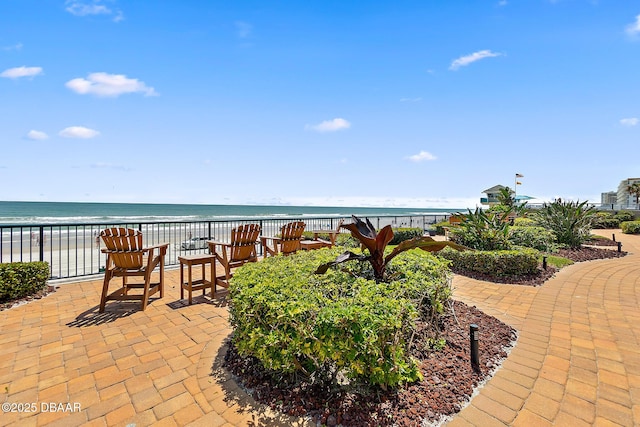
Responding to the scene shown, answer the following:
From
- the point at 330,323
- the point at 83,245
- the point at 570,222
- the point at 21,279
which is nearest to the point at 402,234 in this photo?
the point at 570,222

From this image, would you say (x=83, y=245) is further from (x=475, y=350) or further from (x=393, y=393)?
(x=475, y=350)

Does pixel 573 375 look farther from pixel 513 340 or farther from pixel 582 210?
pixel 582 210

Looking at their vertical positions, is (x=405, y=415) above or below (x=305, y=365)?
below

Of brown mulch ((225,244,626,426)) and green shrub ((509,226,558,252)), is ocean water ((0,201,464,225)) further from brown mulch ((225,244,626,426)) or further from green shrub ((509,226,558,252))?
brown mulch ((225,244,626,426))

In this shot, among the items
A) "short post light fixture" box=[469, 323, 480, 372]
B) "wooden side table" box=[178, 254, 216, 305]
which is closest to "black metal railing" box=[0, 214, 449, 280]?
"wooden side table" box=[178, 254, 216, 305]

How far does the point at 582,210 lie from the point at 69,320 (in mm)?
11288

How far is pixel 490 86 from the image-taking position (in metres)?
7.99

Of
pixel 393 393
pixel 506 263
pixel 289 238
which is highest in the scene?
pixel 289 238

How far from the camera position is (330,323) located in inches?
58.7

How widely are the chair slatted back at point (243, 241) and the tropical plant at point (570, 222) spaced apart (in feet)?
27.7

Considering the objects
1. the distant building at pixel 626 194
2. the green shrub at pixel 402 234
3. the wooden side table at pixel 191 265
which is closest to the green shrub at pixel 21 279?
the wooden side table at pixel 191 265

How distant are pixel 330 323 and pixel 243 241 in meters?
2.82

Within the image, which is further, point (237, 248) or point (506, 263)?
point (506, 263)

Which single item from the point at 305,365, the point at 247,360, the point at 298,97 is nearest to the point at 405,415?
the point at 305,365
